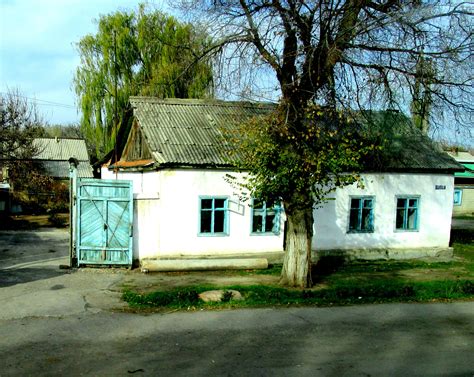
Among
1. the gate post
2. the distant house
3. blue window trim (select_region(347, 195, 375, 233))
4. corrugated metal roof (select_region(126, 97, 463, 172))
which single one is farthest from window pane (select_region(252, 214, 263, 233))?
the distant house

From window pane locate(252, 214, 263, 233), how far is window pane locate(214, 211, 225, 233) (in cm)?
99

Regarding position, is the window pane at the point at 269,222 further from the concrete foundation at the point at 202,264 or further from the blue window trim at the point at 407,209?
the blue window trim at the point at 407,209

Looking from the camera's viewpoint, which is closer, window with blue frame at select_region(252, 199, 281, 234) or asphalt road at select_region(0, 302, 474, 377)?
asphalt road at select_region(0, 302, 474, 377)

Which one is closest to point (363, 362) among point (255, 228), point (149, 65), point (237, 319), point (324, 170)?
point (237, 319)

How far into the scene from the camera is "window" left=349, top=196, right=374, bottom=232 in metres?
16.7

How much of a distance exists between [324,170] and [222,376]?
19.3 ft

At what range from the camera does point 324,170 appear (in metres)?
11.0

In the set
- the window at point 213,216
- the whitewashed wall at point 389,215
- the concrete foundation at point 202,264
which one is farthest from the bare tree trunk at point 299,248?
the whitewashed wall at point 389,215

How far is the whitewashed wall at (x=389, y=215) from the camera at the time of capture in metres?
16.2

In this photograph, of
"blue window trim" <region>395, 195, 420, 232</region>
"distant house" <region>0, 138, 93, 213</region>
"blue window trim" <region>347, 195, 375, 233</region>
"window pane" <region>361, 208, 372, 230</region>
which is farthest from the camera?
"distant house" <region>0, 138, 93, 213</region>

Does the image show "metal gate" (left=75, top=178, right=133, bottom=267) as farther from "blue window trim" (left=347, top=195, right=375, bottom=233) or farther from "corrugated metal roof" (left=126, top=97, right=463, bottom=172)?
"blue window trim" (left=347, top=195, right=375, bottom=233)

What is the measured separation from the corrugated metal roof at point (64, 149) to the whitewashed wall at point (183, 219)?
30.0 meters

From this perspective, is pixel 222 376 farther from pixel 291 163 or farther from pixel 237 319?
pixel 291 163

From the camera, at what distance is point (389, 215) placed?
17.0 m
